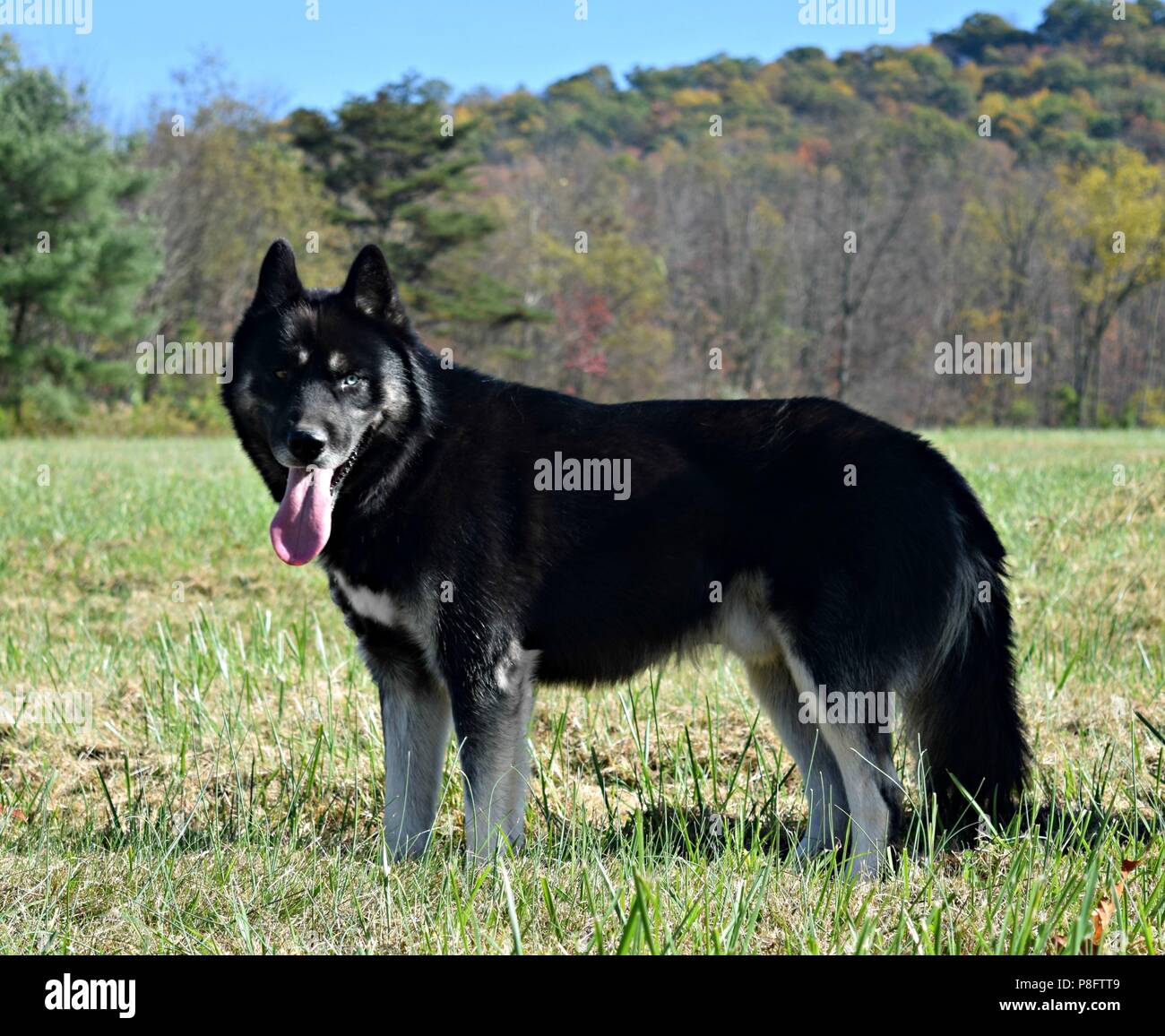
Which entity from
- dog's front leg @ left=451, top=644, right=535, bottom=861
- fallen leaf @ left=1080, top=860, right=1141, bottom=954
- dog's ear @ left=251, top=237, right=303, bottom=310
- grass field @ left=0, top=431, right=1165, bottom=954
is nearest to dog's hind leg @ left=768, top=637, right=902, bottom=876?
grass field @ left=0, top=431, right=1165, bottom=954

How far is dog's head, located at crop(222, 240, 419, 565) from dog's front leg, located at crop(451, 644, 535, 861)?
0.72m

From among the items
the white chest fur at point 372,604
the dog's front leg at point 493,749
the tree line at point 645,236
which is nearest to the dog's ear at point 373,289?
the white chest fur at point 372,604

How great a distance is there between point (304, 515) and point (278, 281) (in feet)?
2.82

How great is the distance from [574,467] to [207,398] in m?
35.3

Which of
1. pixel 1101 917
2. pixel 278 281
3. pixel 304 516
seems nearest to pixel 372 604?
pixel 304 516

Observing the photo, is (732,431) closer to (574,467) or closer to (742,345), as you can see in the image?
(574,467)

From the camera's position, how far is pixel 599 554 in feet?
13.2

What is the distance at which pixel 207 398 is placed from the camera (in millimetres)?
37188

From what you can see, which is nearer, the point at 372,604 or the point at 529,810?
the point at 372,604

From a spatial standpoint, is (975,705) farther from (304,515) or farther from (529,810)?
(304,515)

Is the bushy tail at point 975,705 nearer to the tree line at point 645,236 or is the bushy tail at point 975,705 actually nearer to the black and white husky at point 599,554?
the black and white husky at point 599,554

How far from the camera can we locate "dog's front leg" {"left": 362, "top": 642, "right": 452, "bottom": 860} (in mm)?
4043

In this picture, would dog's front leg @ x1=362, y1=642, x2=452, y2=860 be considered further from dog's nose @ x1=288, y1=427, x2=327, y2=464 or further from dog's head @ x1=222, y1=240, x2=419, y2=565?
dog's nose @ x1=288, y1=427, x2=327, y2=464
